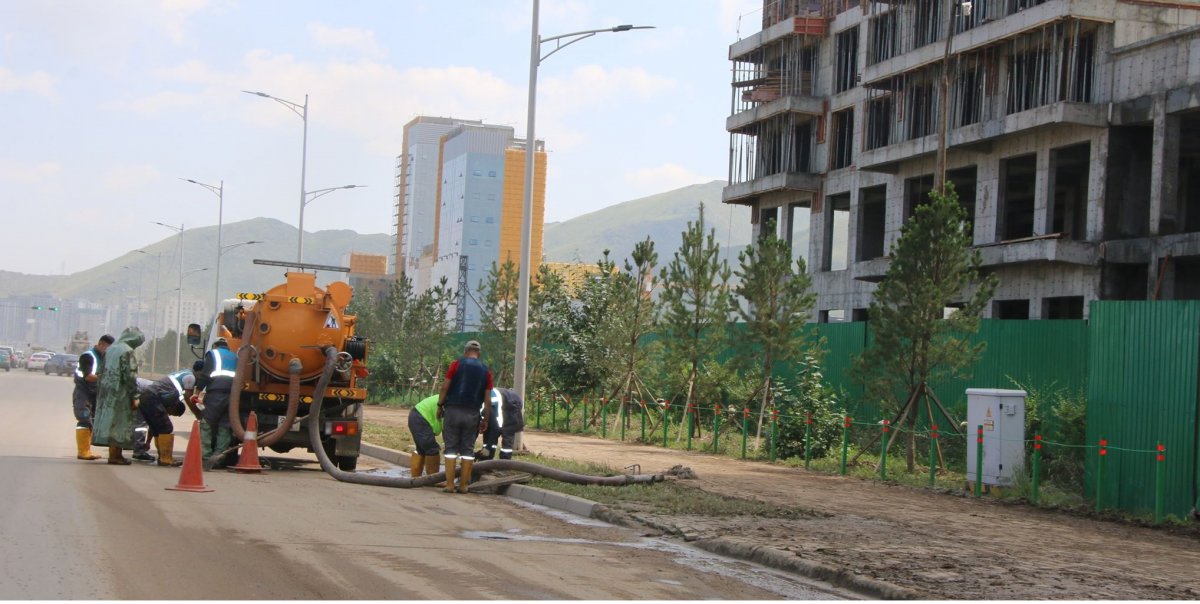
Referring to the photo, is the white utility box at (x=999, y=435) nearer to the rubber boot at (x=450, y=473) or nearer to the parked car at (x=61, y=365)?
the rubber boot at (x=450, y=473)

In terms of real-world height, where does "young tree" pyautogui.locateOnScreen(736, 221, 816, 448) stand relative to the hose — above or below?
above

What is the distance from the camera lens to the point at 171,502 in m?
12.3

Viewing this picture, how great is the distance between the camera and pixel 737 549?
1136 centimetres

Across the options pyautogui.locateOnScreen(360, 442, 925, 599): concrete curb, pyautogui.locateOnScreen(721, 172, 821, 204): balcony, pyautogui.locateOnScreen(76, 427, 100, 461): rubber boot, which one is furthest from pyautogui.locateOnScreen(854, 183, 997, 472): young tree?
pyautogui.locateOnScreen(721, 172, 821, 204): balcony

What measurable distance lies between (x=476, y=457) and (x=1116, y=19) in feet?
95.6

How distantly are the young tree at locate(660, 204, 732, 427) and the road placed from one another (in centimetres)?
1338

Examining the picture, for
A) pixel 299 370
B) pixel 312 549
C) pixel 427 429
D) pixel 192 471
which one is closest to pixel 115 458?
pixel 299 370

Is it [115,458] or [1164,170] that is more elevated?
[1164,170]

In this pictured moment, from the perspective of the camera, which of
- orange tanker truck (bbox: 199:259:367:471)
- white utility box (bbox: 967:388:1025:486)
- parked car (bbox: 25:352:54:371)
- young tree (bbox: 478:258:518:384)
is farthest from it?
parked car (bbox: 25:352:54:371)

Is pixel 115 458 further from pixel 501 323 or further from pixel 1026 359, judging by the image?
pixel 501 323

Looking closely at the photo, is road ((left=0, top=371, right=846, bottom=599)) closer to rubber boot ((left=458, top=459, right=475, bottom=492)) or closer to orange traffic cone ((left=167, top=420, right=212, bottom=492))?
orange traffic cone ((left=167, top=420, right=212, bottom=492))

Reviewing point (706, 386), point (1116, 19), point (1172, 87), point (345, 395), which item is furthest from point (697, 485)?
point (1116, 19)

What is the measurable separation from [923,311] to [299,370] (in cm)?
1069

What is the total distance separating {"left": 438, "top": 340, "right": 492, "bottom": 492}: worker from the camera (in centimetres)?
1544
